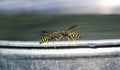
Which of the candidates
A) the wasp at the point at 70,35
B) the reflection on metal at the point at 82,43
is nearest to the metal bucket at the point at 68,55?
the reflection on metal at the point at 82,43

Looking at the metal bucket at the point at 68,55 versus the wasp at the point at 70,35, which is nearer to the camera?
the metal bucket at the point at 68,55

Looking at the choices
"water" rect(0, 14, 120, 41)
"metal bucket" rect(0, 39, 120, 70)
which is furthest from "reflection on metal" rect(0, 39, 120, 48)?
"water" rect(0, 14, 120, 41)

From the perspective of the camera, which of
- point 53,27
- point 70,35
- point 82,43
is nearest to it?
point 82,43

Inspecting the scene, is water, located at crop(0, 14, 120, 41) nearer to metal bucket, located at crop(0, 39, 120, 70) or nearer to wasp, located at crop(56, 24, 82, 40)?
wasp, located at crop(56, 24, 82, 40)

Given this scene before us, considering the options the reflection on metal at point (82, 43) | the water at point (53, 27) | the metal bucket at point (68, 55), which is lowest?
the metal bucket at point (68, 55)

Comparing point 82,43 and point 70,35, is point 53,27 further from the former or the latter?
point 82,43

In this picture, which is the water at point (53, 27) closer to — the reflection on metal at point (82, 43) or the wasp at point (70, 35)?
the wasp at point (70, 35)

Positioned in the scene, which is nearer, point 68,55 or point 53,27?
point 68,55

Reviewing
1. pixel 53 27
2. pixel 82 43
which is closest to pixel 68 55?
pixel 82 43

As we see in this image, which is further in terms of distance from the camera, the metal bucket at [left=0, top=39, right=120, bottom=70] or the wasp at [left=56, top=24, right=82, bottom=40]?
the wasp at [left=56, top=24, right=82, bottom=40]
